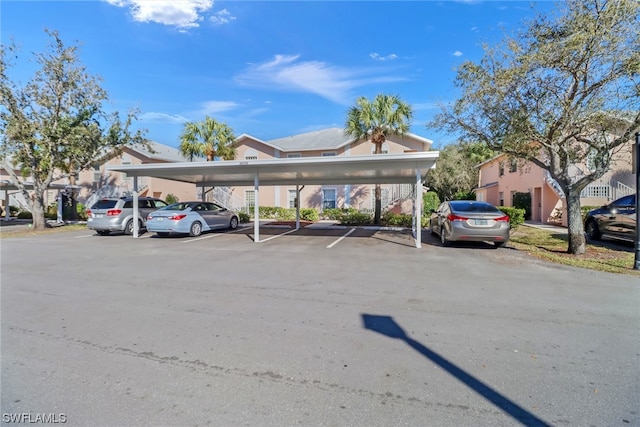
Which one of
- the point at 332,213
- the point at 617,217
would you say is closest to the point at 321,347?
the point at 617,217

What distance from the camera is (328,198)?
2547cm

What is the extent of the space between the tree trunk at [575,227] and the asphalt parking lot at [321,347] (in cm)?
219

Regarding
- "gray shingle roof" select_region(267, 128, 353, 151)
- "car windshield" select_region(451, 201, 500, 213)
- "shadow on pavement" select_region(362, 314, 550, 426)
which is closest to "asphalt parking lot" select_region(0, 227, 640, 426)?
"shadow on pavement" select_region(362, 314, 550, 426)

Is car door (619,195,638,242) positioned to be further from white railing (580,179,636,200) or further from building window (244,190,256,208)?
building window (244,190,256,208)

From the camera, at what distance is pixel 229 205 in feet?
86.3

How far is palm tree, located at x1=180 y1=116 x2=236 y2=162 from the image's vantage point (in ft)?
74.2

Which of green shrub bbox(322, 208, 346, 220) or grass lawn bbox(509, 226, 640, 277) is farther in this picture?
green shrub bbox(322, 208, 346, 220)

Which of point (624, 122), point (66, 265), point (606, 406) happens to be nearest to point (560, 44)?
point (624, 122)

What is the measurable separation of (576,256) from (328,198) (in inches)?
694

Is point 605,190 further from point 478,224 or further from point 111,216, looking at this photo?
point 111,216

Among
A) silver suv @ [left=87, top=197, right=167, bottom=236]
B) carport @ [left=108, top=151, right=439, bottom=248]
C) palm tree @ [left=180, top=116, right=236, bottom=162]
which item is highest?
palm tree @ [left=180, top=116, right=236, bottom=162]

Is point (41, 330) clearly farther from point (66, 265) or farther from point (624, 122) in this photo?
point (624, 122)

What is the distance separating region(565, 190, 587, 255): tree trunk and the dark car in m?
2.13

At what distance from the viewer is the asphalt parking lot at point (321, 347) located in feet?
8.66
